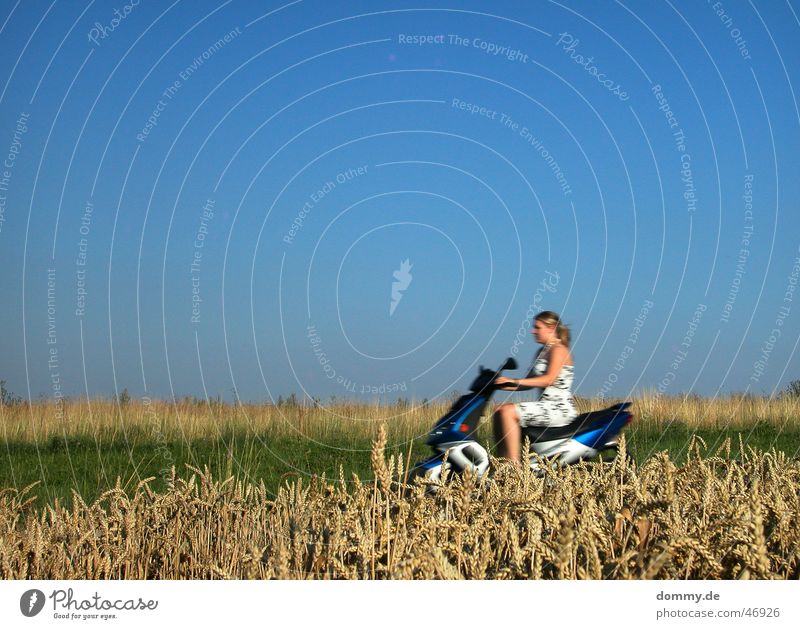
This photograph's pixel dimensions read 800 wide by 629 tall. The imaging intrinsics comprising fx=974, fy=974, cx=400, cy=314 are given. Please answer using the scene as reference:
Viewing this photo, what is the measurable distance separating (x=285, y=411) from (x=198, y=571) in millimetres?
11318

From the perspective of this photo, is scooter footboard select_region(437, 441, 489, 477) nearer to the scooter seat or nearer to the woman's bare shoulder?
the scooter seat

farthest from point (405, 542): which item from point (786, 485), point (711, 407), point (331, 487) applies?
point (711, 407)

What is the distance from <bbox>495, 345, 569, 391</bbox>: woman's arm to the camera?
8.34m

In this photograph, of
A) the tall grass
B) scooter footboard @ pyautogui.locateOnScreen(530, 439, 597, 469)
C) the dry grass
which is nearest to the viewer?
the dry grass

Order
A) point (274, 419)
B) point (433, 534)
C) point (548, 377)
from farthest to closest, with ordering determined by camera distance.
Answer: point (274, 419)
point (548, 377)
point (433, 534)

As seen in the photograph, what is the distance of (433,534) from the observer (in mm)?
4137

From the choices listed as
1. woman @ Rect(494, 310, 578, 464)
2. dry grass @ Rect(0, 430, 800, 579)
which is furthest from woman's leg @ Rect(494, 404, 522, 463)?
dry grass @ Rect(0, 430, 800, 579)

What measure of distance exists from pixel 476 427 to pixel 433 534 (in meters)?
4.36

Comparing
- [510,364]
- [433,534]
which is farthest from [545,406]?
[433,534]

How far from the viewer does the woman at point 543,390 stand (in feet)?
27.3

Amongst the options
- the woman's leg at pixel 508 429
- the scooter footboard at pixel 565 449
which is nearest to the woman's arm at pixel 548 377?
the woman's leg at pixel 508 429

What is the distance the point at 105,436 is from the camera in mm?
15398

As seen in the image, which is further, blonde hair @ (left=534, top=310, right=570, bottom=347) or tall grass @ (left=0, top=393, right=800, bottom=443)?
tall grass @ (left=0, top=393, right=800, bottom=443)

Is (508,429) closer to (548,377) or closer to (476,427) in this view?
(476,427)
